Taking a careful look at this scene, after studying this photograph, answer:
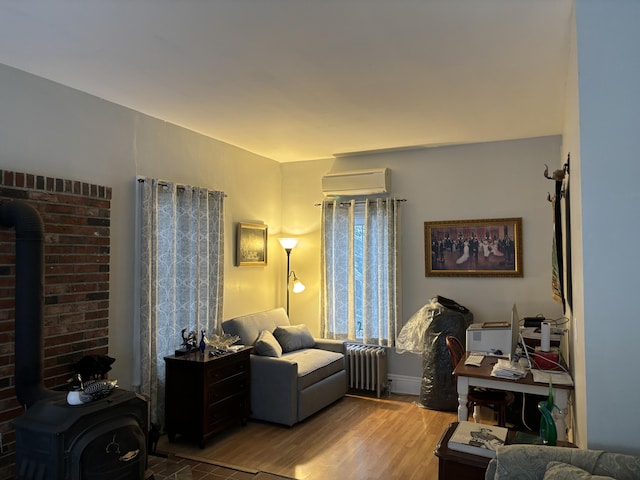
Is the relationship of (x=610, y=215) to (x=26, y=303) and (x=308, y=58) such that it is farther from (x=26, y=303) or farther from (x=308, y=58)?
(x=26, y=303)

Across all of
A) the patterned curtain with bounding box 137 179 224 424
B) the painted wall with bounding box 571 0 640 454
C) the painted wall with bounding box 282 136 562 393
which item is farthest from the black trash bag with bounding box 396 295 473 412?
the painted wall with bounding box 571 0 640 454

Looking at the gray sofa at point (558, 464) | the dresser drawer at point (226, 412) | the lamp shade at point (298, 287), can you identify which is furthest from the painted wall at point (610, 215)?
the lamp shade at point (298, 287)

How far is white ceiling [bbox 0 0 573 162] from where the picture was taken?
2.20 meters

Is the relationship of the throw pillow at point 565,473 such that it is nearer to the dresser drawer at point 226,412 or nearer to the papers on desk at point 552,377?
the papers on desk at point 552,377

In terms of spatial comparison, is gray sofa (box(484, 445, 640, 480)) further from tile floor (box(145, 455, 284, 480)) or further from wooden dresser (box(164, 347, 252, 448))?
wooden dresser (box(164, 347, 252, 448))

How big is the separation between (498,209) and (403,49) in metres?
2.64

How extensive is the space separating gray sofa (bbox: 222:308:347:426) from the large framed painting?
1.41m

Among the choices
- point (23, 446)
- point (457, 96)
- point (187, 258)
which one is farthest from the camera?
point (187, 258)

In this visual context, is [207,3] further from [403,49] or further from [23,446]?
[23,446]

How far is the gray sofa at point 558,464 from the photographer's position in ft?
5.18

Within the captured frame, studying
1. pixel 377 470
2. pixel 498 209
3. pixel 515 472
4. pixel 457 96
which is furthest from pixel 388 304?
pixel 515 472

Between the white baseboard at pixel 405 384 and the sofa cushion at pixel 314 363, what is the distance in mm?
682

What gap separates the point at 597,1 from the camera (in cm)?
193

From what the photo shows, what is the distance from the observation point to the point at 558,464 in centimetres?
163
